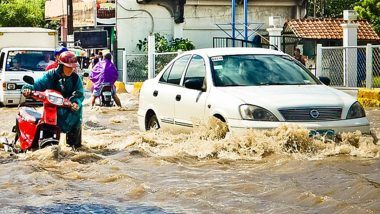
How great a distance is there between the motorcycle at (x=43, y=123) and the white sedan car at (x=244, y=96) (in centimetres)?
162

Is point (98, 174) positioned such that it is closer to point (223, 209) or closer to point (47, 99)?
point (47, 99)

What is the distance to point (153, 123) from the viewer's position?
11703 mm

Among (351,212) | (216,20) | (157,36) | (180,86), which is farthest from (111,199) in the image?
(216,20)

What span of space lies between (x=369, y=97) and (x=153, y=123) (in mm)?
8114

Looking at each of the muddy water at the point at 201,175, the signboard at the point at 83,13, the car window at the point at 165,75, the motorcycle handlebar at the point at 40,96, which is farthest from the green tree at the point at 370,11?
the motorcycle handlebar at the point at 40,96

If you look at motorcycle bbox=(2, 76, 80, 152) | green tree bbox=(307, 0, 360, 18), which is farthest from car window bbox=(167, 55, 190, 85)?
green tree bbox=(307, 0, 360, 18)

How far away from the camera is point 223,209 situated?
258 inches

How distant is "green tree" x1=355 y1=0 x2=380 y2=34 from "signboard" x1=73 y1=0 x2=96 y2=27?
37.9ft

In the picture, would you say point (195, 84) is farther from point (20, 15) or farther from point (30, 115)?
point (20, 15)

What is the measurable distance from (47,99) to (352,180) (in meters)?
3.78

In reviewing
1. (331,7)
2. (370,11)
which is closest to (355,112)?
(370,11)

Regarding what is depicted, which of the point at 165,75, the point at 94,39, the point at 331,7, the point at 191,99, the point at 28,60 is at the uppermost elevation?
the point at 331,7

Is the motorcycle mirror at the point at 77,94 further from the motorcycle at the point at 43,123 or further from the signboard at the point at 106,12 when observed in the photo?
the signboard at the point at 106,12

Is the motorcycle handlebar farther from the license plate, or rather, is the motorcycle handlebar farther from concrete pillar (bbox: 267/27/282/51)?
concrete pillar (bbox: 267/27/282/51)
